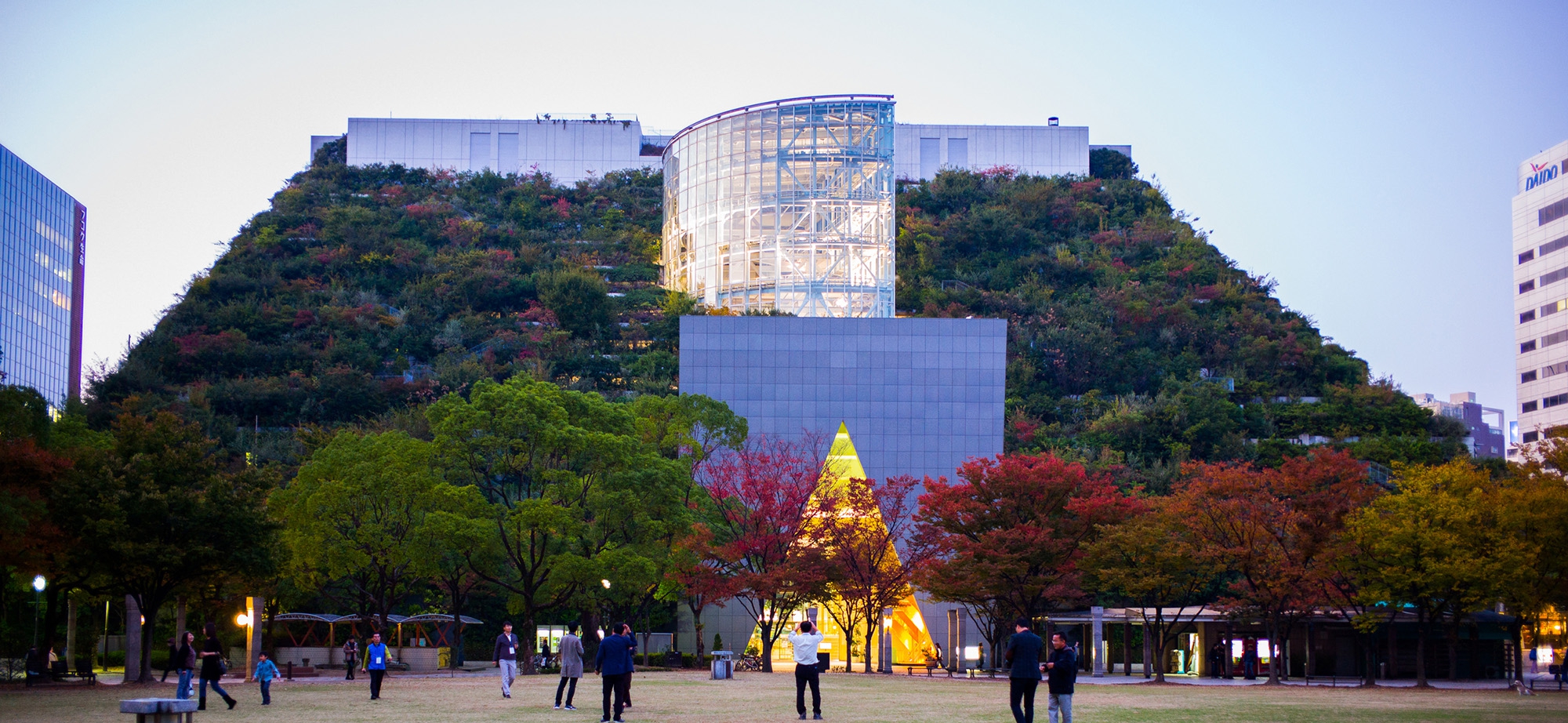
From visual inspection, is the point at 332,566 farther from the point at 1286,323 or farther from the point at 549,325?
the point at 1286,323

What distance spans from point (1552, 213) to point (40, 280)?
10858 centimetres

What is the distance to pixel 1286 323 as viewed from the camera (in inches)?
3066

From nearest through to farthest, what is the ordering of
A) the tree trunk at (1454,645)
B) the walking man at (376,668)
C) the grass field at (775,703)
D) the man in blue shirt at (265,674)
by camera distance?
the grass field at (775,703) < the man in blue shirt at (265,674) < the walking man at (376,668) < the tree trunk at (1454,645)

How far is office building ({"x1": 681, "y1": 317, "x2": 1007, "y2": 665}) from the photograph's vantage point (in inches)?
2334

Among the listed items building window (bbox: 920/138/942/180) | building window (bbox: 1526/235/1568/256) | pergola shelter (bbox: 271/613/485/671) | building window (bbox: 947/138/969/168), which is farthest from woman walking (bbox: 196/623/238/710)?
building window (bbox: 1526/235/1568/256)

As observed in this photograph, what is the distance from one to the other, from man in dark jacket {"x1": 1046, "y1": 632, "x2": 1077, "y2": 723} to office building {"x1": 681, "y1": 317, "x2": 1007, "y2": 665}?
1615 inches

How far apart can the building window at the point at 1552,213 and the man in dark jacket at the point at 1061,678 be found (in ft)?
298

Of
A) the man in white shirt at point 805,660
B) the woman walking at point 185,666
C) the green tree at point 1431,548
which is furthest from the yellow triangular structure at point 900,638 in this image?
the man in white shirt at point 805,660

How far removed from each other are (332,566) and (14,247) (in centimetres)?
7228

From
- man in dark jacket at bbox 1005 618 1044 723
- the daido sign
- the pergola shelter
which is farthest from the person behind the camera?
the daido sign

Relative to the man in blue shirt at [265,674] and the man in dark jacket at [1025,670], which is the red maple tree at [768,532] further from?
the man in dark jacket at [1025,670]

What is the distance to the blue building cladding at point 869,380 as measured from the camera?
5931cm

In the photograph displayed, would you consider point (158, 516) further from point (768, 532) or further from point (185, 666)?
point (768, 532)

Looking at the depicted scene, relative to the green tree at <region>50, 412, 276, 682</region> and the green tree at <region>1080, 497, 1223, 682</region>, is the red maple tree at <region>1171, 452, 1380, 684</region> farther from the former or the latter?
the green tree at <region>50, 412, 276, 682</region>
